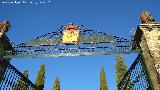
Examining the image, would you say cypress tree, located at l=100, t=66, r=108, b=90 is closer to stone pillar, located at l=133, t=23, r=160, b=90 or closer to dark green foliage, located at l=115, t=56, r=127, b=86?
dark green foliage, located at l=115, t=56, r=127, b=86

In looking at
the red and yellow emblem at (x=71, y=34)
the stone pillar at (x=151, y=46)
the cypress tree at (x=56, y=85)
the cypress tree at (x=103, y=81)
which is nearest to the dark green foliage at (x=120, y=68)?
the cypress tree at (x=103, y=81)

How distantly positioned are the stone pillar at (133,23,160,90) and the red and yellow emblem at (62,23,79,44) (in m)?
2.63

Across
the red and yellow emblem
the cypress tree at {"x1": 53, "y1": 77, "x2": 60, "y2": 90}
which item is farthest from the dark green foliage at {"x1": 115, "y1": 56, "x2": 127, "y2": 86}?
the red and yellow emblem

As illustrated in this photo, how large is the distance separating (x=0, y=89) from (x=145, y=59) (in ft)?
18.4

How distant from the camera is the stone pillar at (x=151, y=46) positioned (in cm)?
855

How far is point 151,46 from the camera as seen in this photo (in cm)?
912

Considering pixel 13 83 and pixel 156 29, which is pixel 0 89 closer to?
pixel 13 83

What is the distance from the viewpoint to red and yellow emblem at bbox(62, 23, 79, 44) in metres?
10.8

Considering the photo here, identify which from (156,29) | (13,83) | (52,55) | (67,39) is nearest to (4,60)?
(13,83)

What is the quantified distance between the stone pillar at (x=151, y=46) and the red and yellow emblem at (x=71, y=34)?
2.63 meters

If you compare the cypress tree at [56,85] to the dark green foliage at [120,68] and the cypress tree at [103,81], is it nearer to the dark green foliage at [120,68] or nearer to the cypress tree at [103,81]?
the cypress tree at [103,81]

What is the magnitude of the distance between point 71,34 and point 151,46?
361cm

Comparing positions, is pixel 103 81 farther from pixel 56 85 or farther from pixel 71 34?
pixel 71 34

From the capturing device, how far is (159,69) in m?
8.44
